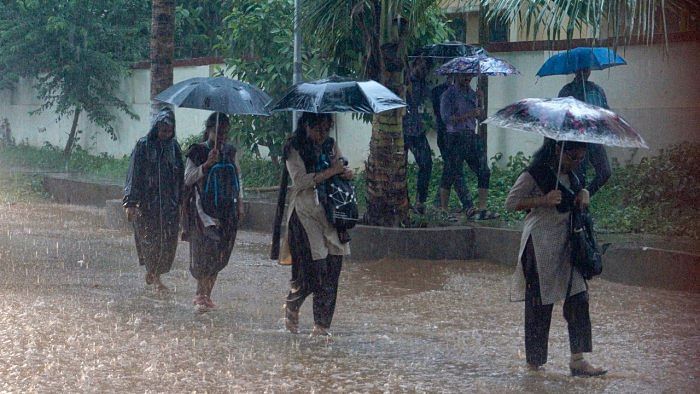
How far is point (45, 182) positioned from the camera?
1878 cm

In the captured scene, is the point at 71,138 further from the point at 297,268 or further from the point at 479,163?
the point at 297,268

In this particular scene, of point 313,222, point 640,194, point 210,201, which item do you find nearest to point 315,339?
point 313,222

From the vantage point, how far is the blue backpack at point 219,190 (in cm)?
848

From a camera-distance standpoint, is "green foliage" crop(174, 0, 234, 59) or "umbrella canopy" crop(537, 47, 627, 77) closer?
"umbrella canopy" crop(537, 47, 627, 77)

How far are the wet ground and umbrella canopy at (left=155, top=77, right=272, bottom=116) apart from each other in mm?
1567

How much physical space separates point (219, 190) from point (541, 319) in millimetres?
3006

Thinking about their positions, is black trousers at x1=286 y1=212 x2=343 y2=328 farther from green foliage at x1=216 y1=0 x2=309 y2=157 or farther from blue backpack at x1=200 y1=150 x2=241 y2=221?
green foliage at x1=216 y1=0 x2=309 y2=157

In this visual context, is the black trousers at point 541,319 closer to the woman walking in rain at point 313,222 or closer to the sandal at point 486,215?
the woman walking in rain at point 313,222

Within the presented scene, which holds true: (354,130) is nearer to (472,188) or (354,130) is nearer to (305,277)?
(472,188)

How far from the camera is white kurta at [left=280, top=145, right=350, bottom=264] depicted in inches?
294

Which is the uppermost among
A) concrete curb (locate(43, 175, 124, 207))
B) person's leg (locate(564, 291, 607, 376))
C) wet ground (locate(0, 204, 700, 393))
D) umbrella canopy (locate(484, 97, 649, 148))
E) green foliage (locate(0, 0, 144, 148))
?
green foliage (locate(0, 0, 144, 148))

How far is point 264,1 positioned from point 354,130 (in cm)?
226

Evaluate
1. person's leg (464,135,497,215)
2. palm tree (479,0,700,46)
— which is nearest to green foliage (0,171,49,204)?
person's leg (464,135,497,215)

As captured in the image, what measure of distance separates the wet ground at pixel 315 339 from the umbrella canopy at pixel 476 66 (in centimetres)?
237
